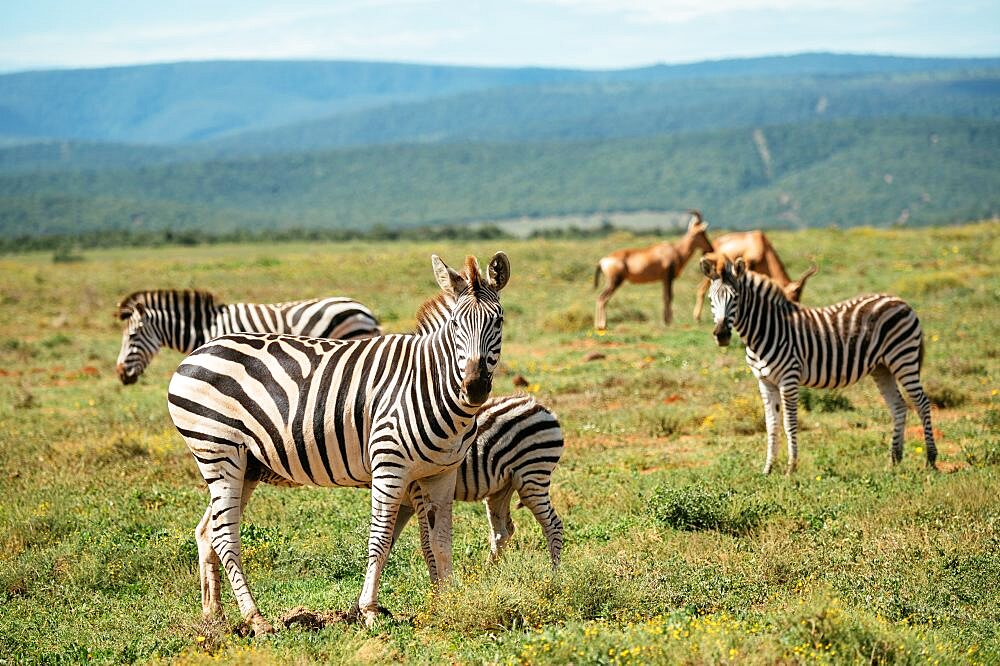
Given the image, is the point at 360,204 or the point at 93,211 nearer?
the point at 93,211

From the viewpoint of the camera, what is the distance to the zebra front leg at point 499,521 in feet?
26.1

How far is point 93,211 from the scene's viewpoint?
123 meters

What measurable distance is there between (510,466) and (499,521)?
54cm

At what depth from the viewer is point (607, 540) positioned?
8.54m

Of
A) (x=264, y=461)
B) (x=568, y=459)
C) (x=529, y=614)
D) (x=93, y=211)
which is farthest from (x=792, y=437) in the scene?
(x=93, y=211)

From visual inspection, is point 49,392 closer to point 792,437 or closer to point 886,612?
point 792,437

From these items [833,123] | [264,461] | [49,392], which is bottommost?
[49,392]

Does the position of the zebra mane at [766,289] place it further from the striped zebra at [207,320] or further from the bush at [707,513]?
the striped zebra at [207,320]

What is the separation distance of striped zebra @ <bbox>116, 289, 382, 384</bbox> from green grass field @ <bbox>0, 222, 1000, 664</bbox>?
113cm

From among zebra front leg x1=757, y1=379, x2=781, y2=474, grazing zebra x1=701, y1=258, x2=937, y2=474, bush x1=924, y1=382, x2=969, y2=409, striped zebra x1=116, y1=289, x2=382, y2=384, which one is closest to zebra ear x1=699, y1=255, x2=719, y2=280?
grazing zebra x1=701, y1=258, x2=937, y2=474

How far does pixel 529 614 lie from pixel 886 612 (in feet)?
7.20

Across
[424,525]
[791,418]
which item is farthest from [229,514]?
[791,418]

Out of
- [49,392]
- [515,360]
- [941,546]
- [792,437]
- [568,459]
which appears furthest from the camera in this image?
[515,360]

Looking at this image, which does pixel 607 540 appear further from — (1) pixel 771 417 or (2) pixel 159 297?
(2) pixel 159 297
